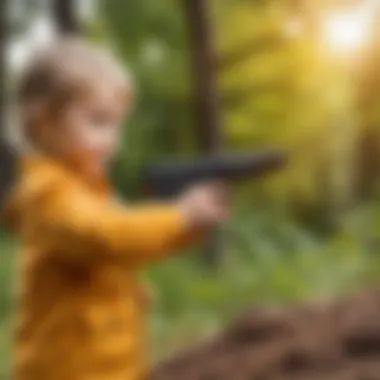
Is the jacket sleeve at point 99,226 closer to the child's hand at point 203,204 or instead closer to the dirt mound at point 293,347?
the child's hand at point 203,204

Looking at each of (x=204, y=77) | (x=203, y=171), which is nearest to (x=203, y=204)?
(x=203, y=171)

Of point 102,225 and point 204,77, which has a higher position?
point 204,77

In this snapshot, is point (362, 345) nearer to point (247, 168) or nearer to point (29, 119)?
point (247, 168)

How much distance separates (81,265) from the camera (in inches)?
38.1

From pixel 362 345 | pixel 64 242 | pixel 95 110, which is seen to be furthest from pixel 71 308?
pixel 362 345

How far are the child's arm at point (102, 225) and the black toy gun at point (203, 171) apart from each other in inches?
0.9

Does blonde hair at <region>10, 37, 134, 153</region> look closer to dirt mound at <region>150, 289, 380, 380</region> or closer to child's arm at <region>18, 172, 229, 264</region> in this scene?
child's arm at <region>18, 172, 229, 264</region>

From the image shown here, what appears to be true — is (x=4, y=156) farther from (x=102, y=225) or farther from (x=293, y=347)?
(x=293, y=347)

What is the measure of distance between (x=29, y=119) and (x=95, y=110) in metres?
0.05

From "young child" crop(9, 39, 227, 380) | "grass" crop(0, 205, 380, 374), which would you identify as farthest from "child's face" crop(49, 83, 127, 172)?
"grass" crop(0, 205, 380, 374)

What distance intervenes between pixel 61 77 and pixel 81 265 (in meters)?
0.14

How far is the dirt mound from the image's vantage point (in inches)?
41.2

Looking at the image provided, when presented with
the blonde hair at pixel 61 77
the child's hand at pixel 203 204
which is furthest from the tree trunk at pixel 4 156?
the child's hand at pixel 203 204

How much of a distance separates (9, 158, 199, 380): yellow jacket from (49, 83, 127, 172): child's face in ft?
0.05
